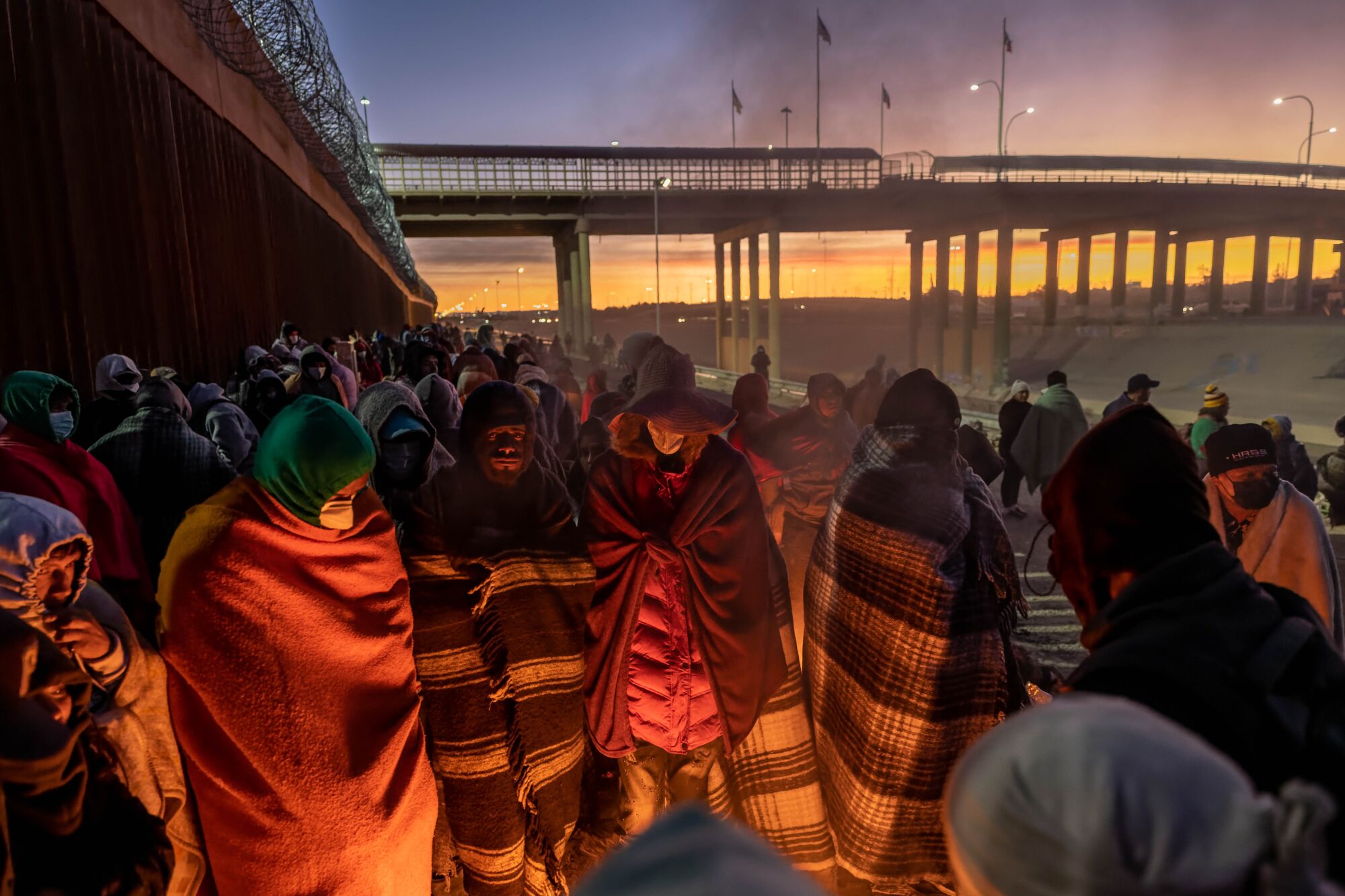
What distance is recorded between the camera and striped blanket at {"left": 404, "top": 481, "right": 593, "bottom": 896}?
2.58 meters

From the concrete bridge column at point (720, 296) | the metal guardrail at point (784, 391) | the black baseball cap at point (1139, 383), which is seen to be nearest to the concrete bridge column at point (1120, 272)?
the concrete bridge column at point (720, 296)

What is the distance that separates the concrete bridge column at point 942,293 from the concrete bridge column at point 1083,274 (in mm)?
21892

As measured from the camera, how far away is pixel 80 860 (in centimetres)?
154

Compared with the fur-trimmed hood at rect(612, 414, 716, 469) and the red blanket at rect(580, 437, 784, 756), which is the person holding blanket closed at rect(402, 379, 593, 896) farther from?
the fur-trimmed hood at rect(612, 414, 716, 469)

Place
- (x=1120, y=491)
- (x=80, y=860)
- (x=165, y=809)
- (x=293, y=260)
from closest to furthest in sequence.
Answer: (x=80, y=860)
(x=1120, y=491)
(x=165, y=809)
(x=293, y=260)

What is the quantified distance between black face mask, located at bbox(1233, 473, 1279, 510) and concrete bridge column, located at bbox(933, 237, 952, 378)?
3374 centimetres

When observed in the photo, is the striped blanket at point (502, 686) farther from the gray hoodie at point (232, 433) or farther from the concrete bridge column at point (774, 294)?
the concrete bridge column at point (774, 294)

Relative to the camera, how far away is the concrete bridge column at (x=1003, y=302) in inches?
1373

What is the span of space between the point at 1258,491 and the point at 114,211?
762 centimetres

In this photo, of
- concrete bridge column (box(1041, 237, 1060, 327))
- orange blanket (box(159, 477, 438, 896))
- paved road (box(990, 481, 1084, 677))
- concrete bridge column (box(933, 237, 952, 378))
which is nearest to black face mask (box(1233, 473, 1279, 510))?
paved road (box(990, 481, 1084, 677))

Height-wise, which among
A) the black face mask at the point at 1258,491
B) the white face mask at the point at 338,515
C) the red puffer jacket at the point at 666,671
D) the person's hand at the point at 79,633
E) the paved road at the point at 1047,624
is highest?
the white face mask at the point at 338,515

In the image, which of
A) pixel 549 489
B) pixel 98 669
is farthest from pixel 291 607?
pixel 549 489

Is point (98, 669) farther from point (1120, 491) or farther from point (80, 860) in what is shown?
point (1120, 491)

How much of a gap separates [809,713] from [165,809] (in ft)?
7.13
